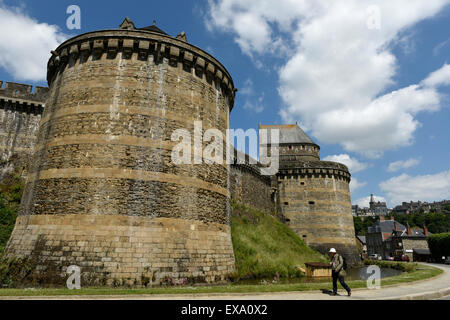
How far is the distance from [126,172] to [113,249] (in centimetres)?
293

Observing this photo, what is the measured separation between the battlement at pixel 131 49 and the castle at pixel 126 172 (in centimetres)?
5

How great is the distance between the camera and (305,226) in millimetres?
29422

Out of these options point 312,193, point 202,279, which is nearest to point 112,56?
point 202,279

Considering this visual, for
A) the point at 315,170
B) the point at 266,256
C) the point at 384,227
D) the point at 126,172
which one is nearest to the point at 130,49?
the point at 126,172

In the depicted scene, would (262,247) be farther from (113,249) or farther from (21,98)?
(21,98)

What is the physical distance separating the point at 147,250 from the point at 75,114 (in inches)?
259

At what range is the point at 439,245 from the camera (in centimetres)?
3080

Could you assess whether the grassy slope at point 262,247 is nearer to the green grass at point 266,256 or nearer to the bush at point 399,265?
the green grass at point 266,256

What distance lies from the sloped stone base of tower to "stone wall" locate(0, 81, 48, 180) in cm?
1156

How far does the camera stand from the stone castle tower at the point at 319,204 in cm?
2861

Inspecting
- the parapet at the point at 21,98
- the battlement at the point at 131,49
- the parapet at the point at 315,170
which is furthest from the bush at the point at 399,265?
Result: the parapet at the point at 21,98

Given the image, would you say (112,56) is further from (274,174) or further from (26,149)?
(274,174)

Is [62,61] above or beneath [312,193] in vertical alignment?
above

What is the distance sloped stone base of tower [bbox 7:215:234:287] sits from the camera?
930 centimetres
